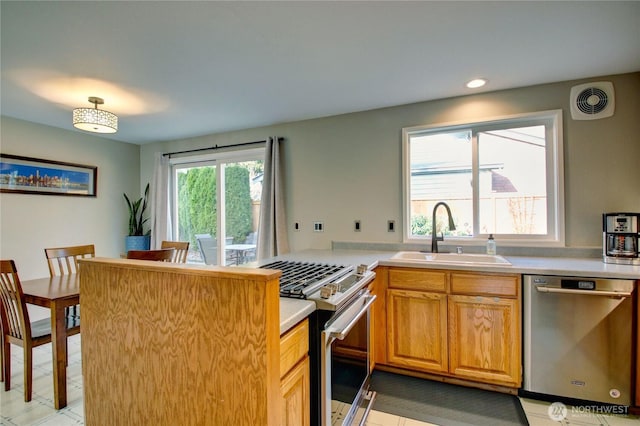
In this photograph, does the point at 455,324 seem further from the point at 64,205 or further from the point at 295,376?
the point at 64,205

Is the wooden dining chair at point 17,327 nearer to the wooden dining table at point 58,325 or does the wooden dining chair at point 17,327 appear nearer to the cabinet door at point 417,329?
the wooden dining table at point 58,325

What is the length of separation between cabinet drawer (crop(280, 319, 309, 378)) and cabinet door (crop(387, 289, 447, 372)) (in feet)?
4.00

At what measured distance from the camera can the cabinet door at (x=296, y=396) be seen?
42.0 inches

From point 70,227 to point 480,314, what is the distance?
4338mm

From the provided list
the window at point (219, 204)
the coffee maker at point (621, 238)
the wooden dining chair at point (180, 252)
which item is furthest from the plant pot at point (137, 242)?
the coffee maker at point (621, 238)

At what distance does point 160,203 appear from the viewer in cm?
410

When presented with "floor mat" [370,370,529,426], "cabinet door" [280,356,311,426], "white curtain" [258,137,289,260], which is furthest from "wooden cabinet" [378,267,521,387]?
"white curtain" [258,137,289,260]

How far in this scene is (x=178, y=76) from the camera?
7.38 ft

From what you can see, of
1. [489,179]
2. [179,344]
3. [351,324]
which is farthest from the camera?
[489,179]

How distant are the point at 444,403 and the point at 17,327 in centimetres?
292

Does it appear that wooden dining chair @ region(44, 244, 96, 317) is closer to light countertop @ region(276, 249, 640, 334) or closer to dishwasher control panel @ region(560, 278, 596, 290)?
light countertop @ region(276, 249, 640, 334)

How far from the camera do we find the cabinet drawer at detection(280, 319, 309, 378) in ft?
3.47

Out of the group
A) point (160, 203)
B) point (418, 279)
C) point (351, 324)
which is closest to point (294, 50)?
point (351, 324)

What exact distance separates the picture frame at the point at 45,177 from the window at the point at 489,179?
12.5 ft
